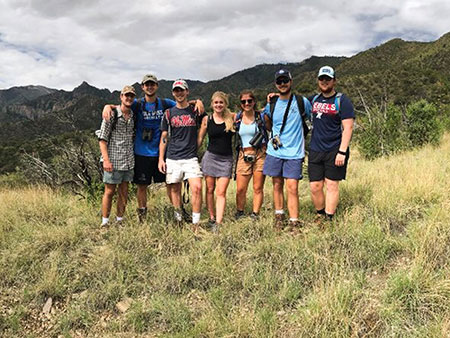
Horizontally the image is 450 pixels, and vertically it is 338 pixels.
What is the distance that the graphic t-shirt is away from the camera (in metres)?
4.38

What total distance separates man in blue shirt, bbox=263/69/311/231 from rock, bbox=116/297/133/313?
1972 mm

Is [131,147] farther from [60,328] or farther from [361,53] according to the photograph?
[361,53]

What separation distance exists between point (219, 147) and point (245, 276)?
1962 millimetres

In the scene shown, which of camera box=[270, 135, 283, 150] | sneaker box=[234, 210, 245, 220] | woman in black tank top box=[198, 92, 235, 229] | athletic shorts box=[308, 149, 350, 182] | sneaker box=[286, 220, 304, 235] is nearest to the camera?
athletic shorts box=[308, 149, 350, 182]

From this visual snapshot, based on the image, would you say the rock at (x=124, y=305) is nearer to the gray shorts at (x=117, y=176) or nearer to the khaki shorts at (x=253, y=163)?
the gray shorts at (x=117, y=176)

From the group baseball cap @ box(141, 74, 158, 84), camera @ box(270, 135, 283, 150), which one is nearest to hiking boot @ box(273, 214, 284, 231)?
camera @ box(270, 135, 283, 150)

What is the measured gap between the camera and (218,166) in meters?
4.47

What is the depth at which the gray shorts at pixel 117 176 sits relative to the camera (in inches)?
172

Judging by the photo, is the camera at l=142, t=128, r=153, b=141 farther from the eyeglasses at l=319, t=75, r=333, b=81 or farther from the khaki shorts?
the eyeglasses at l=319, t=75, r=333, b=81

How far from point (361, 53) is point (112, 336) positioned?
92556mm

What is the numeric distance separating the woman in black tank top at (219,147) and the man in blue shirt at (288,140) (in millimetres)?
611

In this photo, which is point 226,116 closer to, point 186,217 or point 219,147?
point 219,147

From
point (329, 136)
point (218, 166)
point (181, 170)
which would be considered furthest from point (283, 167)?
point (181, 170)

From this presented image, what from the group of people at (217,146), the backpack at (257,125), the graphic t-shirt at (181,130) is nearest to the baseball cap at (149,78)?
the group of people at (217,146)
